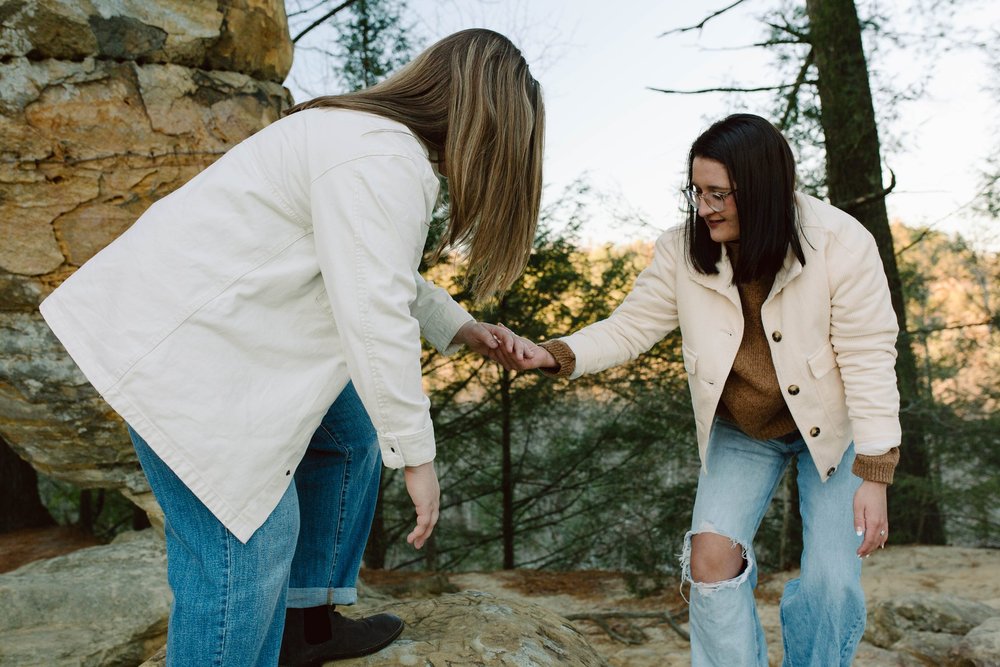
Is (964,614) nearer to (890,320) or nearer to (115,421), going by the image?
(890,320)

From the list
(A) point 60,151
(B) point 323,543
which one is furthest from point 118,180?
(B) point 323,543

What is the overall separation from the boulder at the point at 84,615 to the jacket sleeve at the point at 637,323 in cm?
211

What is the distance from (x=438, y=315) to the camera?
8.46 feet

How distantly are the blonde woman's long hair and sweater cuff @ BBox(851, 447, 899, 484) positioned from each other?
1152 millimetres

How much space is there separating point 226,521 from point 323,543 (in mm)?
567

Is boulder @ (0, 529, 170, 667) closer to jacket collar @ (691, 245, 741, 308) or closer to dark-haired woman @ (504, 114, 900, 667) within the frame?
dark-haired woman @ (504, 114, 900, 667)

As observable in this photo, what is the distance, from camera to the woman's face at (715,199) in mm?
2428

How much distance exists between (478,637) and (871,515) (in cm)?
117

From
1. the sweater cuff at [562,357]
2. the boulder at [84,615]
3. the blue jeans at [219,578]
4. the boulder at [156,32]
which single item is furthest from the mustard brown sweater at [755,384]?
the boulder at [156,32]

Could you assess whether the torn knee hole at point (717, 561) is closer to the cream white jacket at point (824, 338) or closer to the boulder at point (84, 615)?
the cream white jacket at point (824, 338)

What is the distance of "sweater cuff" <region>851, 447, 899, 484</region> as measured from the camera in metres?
2.28

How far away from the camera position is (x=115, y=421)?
3.90 metres

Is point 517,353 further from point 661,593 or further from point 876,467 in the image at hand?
point 661,593

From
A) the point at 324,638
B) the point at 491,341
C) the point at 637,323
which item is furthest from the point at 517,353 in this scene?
the point at 324,638
